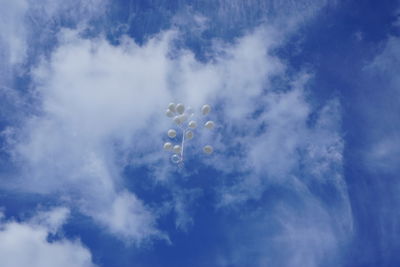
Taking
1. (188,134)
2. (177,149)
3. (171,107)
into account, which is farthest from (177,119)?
(177,149)

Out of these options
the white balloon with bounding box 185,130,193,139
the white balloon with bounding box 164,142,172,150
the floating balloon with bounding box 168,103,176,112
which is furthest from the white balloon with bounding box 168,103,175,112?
the white balloon with bounding box 164,142,172,150

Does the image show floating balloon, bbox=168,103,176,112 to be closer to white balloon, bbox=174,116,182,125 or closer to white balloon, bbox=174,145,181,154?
white balloon, bbox=174,116,182,125

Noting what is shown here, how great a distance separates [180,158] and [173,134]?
2.16m

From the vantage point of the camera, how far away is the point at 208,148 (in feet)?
79.7

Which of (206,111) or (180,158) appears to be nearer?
(180,158)

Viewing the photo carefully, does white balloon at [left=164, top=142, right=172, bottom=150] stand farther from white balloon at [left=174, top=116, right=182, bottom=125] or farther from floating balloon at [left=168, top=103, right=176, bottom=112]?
floating balloon at [left=168, top=103, right=176, bottom=112]

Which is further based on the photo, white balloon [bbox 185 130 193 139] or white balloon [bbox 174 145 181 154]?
white balloon [bbox 185 130 193 139]

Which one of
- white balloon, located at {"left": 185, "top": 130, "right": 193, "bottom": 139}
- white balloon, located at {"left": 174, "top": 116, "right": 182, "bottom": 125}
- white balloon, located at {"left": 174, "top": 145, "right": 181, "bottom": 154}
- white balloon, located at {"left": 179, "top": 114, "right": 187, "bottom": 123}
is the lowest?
white balloon, located at {"left": 174, "top": 145, "right": 181, "bottom": 154}

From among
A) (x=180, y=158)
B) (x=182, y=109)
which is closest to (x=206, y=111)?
(x=182, y=109)

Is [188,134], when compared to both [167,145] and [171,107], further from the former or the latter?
[171,107]

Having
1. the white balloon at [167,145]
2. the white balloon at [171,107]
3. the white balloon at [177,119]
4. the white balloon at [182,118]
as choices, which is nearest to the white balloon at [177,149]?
the white balloon at [167,145]

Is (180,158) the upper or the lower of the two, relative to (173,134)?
lower

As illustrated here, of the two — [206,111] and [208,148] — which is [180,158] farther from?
[206,111]

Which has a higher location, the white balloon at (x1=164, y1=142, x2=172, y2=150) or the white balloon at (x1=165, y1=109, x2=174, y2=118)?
the white balloon at (x1=165, y1=109, x2=174, y2=118)
